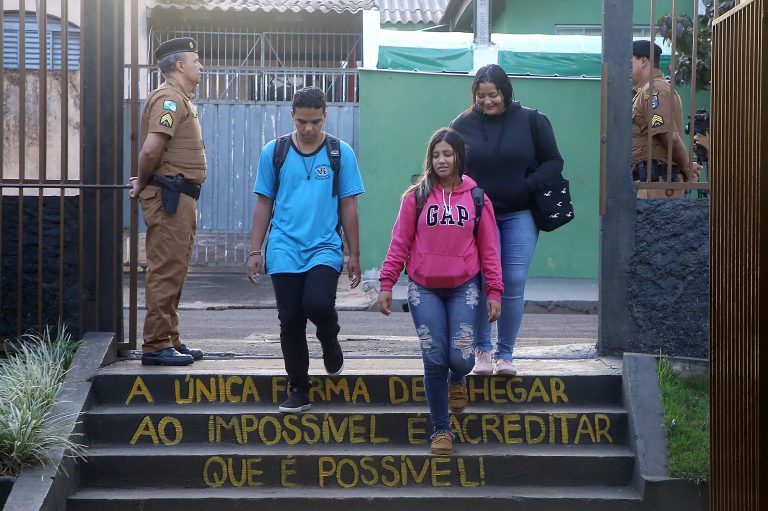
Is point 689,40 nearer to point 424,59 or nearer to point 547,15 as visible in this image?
point 424,59

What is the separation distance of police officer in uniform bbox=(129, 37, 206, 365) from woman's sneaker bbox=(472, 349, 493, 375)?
1.79 m

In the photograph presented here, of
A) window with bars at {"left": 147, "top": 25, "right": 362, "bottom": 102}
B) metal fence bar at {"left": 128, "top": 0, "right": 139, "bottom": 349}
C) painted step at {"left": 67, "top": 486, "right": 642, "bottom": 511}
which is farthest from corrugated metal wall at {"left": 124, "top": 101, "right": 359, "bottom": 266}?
painted step at {"left": 67, "top": 486, "right": 642, "bottom": 511}

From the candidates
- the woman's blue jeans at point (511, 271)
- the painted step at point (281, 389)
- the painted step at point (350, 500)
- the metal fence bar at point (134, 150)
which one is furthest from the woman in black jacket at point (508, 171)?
the metal fence bar at point (134, 150)

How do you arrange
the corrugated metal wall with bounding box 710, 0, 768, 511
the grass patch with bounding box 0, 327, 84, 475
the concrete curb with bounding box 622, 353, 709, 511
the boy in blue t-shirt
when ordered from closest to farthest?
the corrugated metal wall with bounding box 710, 0, 768, 511
the grass patch with bounding box 0, 327, 84, 475
the concrete curb with bounding box 622, 353, 709, 511
the boy in blue t-shirt

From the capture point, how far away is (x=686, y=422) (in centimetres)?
609

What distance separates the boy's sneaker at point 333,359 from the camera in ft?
20.8

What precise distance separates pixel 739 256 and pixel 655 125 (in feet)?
10.8

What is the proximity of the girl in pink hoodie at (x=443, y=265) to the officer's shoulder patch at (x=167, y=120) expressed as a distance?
1652 mm

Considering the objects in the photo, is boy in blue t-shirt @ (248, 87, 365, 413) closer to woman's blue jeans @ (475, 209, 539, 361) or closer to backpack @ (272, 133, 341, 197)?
backpack @ (272, 133, 341, 197)

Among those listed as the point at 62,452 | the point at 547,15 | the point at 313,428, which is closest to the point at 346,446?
the point at 313,428

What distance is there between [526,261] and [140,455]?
248cm

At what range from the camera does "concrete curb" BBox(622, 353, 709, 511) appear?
18.7 feet

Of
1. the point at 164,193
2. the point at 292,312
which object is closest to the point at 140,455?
the point at 292,312

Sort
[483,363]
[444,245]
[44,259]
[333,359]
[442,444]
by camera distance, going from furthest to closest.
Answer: [44,259] → [483,363] → [333,359] → [442,444] → [444,245]
